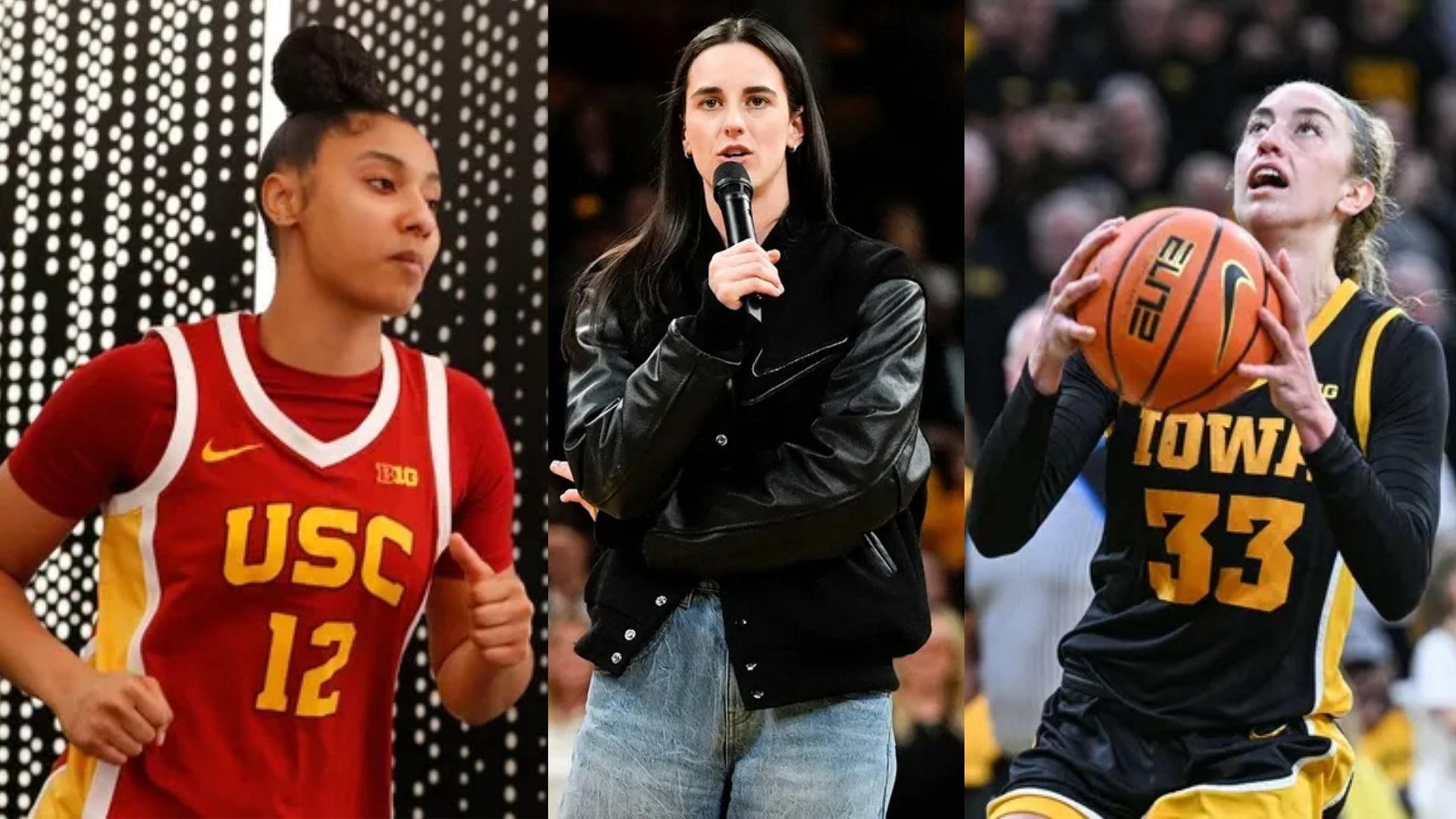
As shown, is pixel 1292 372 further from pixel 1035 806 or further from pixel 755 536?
pixel 755 536

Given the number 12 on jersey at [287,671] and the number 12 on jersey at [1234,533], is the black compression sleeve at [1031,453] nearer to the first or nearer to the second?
the number 12 on jersey at [1234,533]

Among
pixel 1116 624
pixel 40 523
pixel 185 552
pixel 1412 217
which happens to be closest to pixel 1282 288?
pixel 1412 217

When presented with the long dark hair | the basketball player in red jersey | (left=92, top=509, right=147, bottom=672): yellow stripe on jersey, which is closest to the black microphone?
the long dark hair

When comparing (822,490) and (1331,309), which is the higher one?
(1331,309)

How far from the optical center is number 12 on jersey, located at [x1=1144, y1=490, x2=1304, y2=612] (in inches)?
116

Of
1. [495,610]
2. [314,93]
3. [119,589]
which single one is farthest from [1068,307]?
[119,589]

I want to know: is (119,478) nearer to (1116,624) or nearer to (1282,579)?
(1116,624)

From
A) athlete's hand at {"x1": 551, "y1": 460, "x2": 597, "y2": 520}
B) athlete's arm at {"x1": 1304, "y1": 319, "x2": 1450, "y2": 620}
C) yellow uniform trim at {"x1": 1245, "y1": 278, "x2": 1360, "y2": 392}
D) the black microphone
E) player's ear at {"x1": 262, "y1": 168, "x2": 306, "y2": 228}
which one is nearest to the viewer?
the black microphone

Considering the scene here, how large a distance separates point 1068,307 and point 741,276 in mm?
737

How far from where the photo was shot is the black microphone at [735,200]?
96.7 inches

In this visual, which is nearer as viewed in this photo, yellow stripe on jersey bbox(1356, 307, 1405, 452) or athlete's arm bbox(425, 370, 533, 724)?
yellow stripe on jersey bbox(1356, 307, 1405, 452)

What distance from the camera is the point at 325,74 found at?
3348 mm

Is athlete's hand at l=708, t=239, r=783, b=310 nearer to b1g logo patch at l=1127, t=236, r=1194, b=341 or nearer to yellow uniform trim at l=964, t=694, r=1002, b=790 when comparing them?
b1g logo patch at l=1127, t=236, r=1194, b=341

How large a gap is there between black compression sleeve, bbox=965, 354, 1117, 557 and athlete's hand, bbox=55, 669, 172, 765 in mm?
1492
